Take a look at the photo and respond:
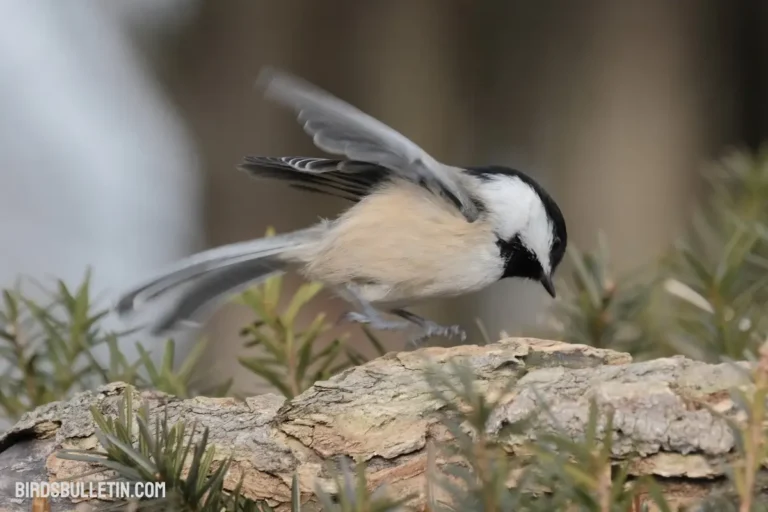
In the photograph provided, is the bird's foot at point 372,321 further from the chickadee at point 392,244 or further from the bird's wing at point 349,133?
the bird's wing at point 349,133

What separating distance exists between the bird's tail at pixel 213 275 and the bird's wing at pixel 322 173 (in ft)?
0.18

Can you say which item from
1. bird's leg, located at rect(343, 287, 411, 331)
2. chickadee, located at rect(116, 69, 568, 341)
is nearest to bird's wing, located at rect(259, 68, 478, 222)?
chickadee, located at rect(116, 69, 568, 341)

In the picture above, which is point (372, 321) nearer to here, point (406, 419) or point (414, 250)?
point (414, 250)

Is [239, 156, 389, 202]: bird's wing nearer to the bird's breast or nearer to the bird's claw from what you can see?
the bird's breast

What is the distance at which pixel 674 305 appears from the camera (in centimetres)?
81

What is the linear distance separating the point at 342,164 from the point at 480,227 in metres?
0.14

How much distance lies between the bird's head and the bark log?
0.26 metres


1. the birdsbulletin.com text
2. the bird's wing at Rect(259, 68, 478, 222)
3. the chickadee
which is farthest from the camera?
the chickadee

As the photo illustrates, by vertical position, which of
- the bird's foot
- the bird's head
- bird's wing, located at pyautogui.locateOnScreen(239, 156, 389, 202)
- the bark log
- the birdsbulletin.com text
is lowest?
the birdsbulletin.com text

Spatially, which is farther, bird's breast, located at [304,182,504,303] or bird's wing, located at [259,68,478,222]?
bird's breast, located at [304,182,504,303]

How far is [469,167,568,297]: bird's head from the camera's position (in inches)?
28.7

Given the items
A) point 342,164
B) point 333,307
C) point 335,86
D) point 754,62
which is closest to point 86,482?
point 342,164

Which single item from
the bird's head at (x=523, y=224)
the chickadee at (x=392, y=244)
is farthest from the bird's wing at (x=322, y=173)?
the bird's head at (x=523, y=224)

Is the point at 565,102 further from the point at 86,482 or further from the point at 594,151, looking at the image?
A: the point at 86,482
